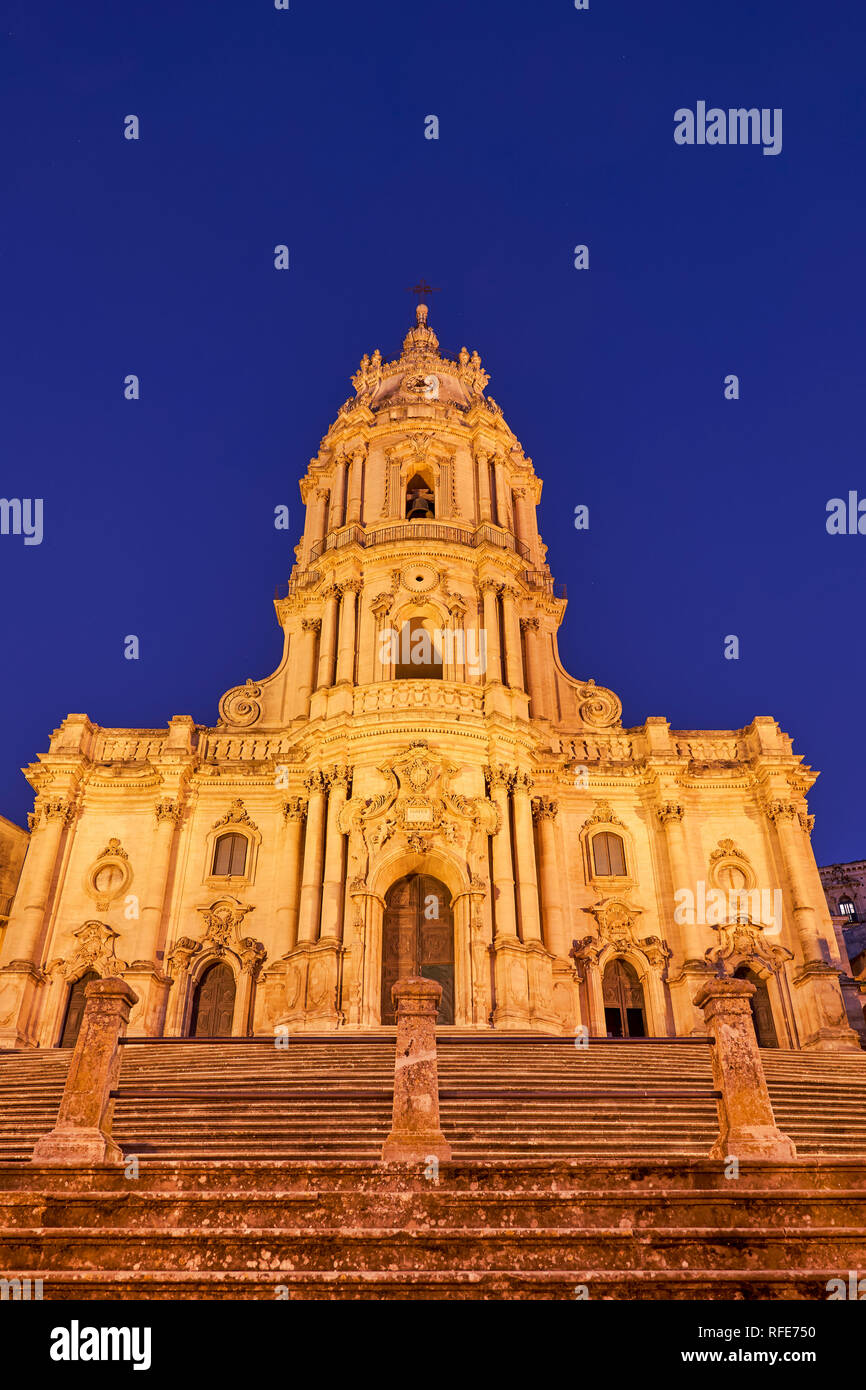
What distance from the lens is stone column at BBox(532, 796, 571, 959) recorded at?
2752cm

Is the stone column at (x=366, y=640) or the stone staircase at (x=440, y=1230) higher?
the stone column at (x=366, y=640)

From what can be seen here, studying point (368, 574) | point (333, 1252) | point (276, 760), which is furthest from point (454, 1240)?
point (368, 574)

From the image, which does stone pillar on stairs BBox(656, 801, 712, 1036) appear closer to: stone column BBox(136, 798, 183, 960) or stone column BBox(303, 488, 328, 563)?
stone column BBox(136, 798, 183, 960)

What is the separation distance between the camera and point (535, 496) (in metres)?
39.6

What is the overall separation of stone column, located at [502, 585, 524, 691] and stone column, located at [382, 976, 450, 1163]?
20.7 m

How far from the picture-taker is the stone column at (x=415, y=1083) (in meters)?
9.30

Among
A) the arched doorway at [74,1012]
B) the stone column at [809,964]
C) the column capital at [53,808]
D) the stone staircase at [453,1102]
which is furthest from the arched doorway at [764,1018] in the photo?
the column capital at [53,808]

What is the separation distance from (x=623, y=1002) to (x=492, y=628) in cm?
1326

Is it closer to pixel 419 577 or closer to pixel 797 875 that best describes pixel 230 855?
pixel 419 577

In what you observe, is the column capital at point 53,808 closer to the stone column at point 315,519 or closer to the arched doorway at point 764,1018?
the stone column at point 315,519

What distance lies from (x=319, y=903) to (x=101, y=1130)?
55.4 feet

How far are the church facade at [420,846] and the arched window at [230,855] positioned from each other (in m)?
0.14

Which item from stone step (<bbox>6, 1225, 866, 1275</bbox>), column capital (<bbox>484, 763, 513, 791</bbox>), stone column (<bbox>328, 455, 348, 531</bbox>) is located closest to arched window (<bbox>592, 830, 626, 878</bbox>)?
column capital (<bbox>484, 763, 513, 791</bbox>)
